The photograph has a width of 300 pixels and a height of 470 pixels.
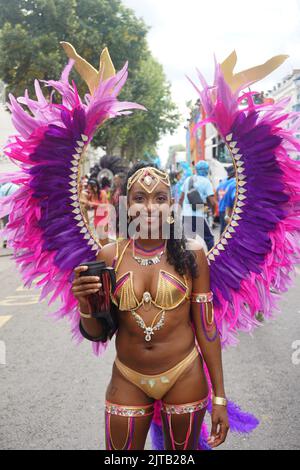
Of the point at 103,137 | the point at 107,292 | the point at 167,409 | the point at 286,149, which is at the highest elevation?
the point at 103,137

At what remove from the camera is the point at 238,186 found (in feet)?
7.41

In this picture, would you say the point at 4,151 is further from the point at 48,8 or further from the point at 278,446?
the point at 48,8

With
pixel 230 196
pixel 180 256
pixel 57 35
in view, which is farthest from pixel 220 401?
pixel 57 35

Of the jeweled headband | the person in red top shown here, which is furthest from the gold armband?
the person in red top

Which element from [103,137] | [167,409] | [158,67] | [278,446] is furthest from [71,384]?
[158,67]

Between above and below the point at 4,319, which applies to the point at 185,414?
above

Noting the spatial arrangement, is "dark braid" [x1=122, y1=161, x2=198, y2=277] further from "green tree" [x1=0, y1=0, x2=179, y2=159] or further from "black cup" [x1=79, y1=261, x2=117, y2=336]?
"green tree" [x1=0, y1=0, x2=179, y2=159]

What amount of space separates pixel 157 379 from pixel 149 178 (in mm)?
873

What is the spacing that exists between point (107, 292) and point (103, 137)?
81.1 ft

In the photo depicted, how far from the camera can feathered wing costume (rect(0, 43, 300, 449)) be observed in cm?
219

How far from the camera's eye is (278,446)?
9.83 feet

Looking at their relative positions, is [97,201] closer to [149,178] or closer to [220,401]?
[149,178]

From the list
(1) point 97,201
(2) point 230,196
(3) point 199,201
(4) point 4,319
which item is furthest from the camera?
(1) point 97,201

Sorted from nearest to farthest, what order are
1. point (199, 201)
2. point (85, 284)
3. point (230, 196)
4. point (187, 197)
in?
point (85, 284), point (230, 196), point (199, 201), point (187, 197)
